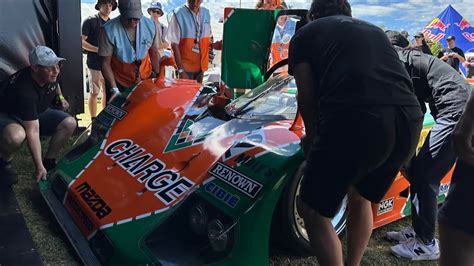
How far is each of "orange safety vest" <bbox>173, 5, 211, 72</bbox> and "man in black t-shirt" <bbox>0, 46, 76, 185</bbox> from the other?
192cm

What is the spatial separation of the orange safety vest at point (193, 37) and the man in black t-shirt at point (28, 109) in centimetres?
192

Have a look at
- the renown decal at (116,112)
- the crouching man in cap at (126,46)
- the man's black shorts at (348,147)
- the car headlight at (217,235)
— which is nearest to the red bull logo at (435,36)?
the crouching man in cap at (126,46)

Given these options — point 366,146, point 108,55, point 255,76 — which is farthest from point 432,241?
point 108,55

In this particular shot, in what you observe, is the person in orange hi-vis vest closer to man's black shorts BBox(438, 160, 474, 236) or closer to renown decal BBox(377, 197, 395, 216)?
renown decal BBox(377, 197, 395, 216)

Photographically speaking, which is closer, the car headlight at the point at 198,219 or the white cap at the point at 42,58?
the car headlight at the point at 198,219

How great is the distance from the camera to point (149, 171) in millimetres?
2387

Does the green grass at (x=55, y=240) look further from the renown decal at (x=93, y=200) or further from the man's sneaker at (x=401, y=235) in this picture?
the renown decal at (x=93, y=200)

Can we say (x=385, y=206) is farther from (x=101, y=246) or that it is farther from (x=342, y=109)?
(x=101, y=246)

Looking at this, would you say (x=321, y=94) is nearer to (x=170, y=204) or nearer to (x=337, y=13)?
(x=337, y=13)

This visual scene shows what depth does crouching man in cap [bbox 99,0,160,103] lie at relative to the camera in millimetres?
4031

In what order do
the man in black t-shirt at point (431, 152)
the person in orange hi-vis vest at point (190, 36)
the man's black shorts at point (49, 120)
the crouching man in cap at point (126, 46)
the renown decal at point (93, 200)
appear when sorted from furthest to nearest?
1. the person in orange hi-vis vest at point (190, 36)
2. the crouching man in cap at point (126, 46)
3. the man's black shorts at point (49, 120)
4. the man in black t-shirt at point (431, 152)
5. the renown decal at point (93, 200)

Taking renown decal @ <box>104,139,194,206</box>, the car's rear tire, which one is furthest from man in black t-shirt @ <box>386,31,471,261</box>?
renown decal @ <box>104,139,194,206</box>

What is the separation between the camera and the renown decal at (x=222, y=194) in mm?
1932

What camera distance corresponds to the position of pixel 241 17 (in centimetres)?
356
